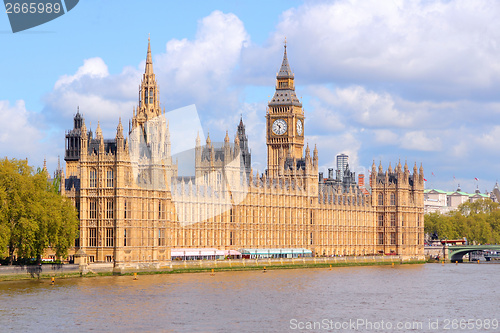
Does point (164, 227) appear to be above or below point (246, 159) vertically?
below

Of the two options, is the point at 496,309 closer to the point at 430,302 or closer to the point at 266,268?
the point at 430,302

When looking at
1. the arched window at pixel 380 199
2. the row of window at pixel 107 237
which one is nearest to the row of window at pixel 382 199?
the arched window at pixel 380 199

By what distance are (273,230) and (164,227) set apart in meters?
39.4

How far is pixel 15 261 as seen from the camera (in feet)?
342

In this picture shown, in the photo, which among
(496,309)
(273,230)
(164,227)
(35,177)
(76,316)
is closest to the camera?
(76,316)

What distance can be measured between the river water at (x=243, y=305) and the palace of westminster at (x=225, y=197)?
8.79m

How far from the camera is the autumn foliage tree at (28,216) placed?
9769 centimetres

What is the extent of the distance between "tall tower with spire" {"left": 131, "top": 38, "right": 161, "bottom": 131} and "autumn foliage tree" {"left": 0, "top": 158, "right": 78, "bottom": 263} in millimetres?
32054

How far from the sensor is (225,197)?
144 metres

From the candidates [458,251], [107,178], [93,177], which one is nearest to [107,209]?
[107,178]

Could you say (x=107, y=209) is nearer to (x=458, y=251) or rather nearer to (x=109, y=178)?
(x=109, y=178)

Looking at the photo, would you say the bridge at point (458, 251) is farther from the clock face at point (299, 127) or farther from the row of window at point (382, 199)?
the clock face at point (299, 127)

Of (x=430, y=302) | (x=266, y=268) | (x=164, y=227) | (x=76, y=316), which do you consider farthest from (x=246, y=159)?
(x=76, y=316)

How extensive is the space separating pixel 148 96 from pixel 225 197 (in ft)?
60.7
